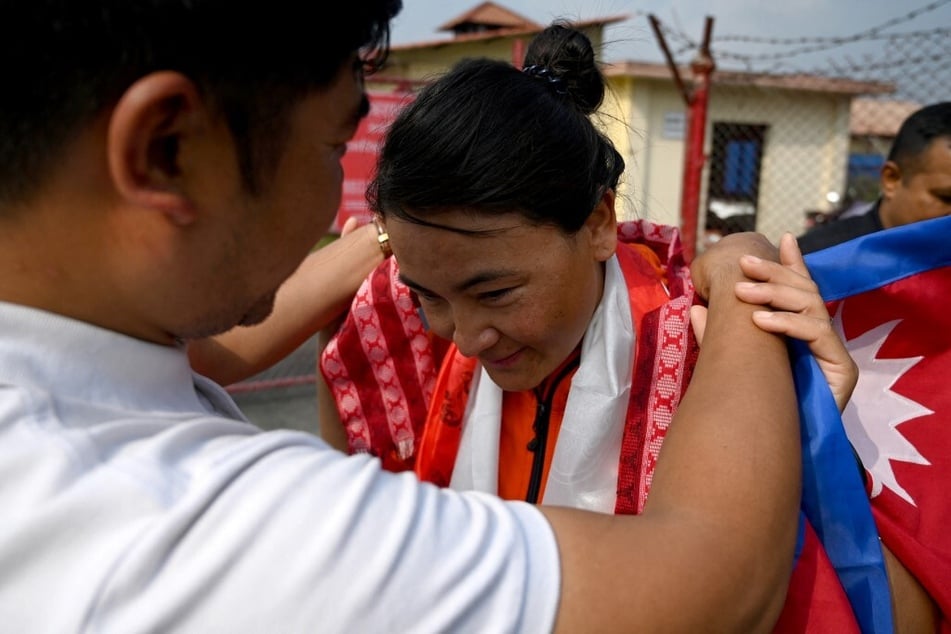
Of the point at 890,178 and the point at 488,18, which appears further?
the point at 488,18

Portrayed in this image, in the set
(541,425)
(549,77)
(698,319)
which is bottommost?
(541,425)

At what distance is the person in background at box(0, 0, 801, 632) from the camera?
681 mm

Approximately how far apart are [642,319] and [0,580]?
111 cm

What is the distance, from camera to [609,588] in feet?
2.53

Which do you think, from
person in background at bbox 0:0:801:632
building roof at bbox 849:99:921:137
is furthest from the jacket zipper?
building roof at bbox 849:99:921:137

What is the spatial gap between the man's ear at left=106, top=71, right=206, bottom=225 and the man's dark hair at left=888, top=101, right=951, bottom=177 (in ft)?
12.1

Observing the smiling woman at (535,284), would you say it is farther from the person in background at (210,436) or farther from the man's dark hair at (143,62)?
the man's dark hair at (143,62)

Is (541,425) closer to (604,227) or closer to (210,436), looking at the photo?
(604,227)

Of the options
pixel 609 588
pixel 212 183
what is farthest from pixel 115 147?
pixel 609 588

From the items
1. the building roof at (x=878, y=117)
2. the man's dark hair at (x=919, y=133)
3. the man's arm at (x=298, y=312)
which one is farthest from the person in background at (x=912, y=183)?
the building roof at (x=878, y=117)

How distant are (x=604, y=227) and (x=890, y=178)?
2831 mm

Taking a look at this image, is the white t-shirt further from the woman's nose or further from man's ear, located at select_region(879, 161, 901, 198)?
man's ear, located at select_region(879, 161, 901, 198)

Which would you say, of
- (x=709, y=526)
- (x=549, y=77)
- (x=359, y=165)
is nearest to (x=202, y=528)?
(x=709, y=526)

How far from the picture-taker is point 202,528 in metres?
0.69
